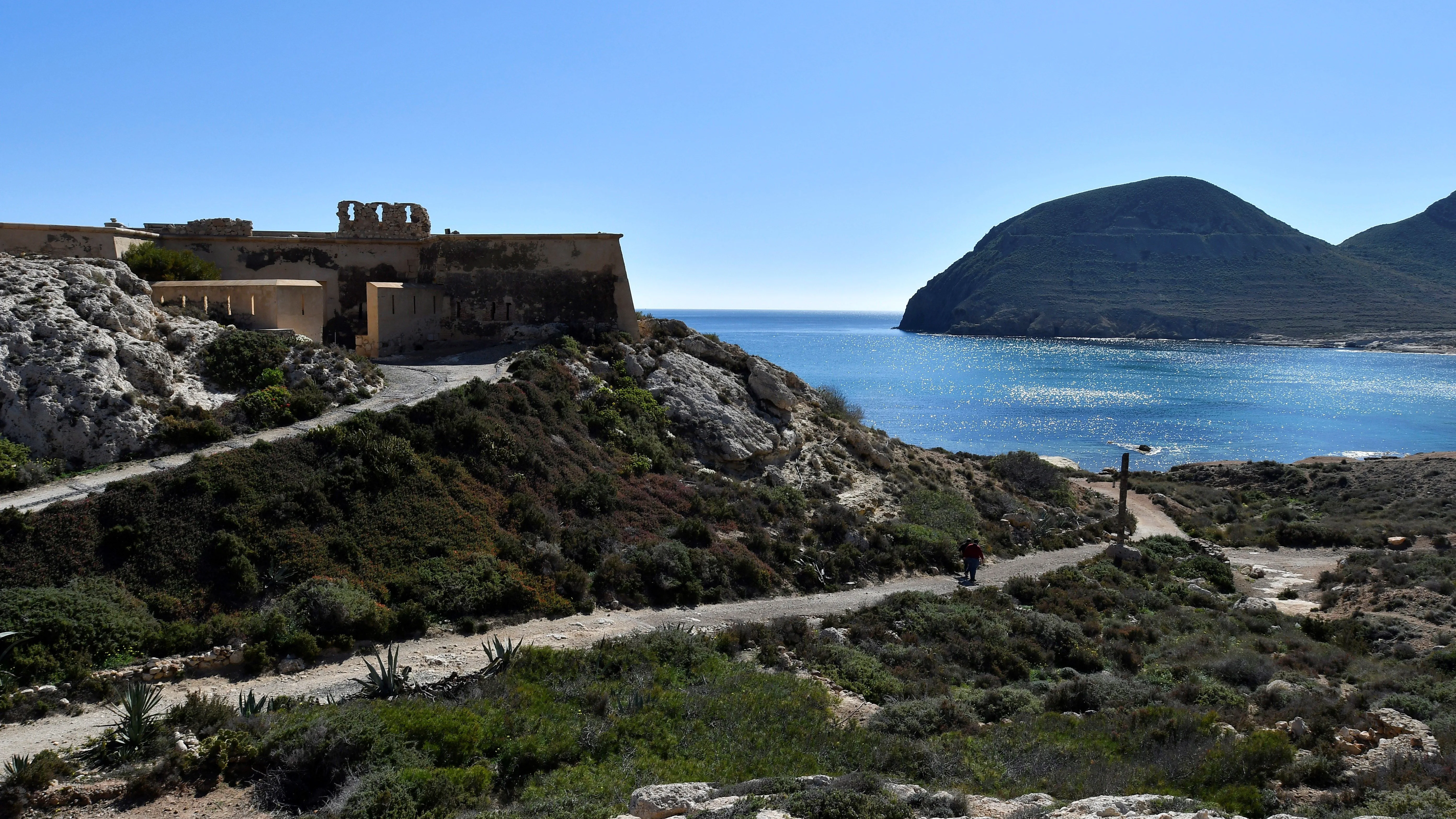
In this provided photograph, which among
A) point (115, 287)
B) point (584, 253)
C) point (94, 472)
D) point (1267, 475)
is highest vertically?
point (584, 253)

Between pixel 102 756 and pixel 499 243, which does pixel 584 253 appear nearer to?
pixel 499 243

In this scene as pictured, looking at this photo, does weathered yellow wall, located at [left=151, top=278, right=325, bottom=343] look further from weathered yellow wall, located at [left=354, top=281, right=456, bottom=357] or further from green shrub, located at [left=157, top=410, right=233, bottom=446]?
green shrub, located at [left=157, top=410, right=233, bottom=446]

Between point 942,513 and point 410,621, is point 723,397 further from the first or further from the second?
point 410,621

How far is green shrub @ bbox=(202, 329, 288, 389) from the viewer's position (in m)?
18.4

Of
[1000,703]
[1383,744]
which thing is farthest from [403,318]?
[1383,744]

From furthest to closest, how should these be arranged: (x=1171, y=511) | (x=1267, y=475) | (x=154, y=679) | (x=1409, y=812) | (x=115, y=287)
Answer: (x=1267, y=475), (x=1171, y=511), (x=115, y=287), (x=154, y=679), (x=1409, y=812)

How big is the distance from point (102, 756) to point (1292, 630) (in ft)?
71.4

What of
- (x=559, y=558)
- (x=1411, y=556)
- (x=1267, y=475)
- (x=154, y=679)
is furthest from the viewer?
(x=1267, y=475)

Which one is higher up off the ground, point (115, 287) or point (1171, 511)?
point (115, 287)

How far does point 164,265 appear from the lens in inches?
880

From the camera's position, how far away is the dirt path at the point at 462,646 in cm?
946

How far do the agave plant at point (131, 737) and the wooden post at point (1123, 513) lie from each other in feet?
81.6

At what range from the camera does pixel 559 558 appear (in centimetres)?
1636

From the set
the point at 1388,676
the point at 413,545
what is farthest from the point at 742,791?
the point at 1388,676
